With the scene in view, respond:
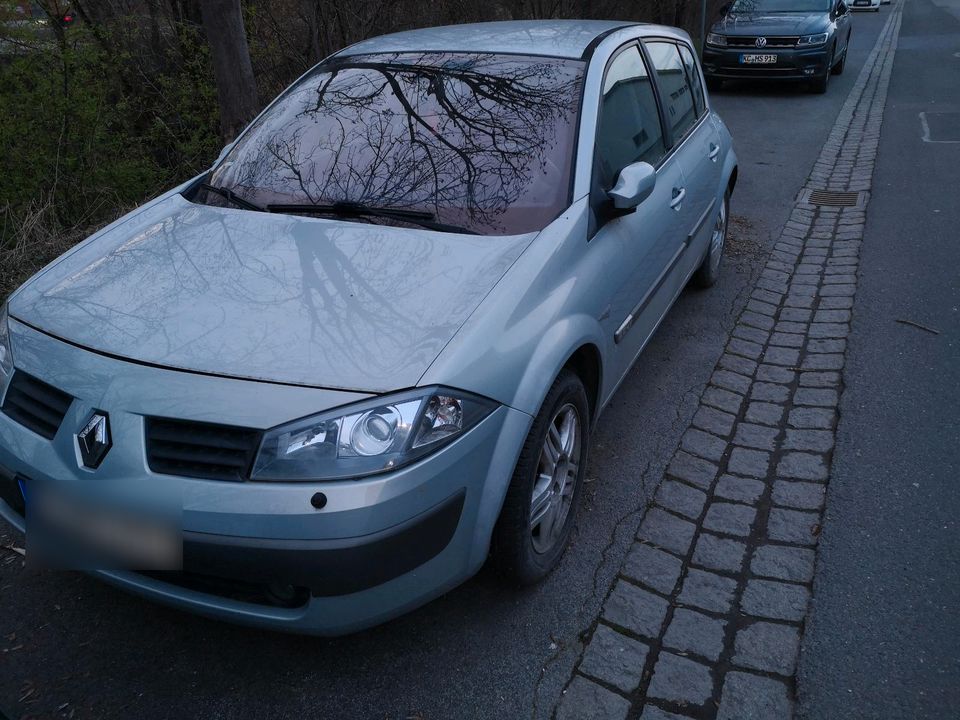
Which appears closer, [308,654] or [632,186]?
[308,654]

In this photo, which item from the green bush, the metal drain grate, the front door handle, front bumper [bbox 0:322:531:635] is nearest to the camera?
front bumper [bbox 0:322:531:635]

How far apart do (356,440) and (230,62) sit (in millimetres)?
5487

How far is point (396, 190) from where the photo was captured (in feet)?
10.6

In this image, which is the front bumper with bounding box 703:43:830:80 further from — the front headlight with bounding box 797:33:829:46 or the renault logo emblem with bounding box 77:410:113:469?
the renault logo emblem with bounding box 77:410:113:469

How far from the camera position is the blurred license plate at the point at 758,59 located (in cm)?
1320

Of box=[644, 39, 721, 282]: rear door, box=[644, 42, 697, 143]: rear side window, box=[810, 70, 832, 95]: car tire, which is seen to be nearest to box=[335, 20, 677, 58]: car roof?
box=[644, 42, 697, 143]: rear side window

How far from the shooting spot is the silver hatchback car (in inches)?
87.1

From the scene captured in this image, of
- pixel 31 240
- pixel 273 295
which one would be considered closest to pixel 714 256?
pixel 273 295

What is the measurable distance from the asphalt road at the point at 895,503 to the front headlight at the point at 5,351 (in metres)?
2.65

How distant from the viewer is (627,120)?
12.6 feet

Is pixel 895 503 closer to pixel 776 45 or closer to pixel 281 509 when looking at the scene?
pixel 281 509

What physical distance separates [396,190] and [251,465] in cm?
142

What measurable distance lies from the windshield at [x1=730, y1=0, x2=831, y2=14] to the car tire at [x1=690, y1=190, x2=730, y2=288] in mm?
10277

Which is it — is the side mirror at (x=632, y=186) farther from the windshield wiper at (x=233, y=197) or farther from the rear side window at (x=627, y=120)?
the windshield wiper at (x=233, y=197)
